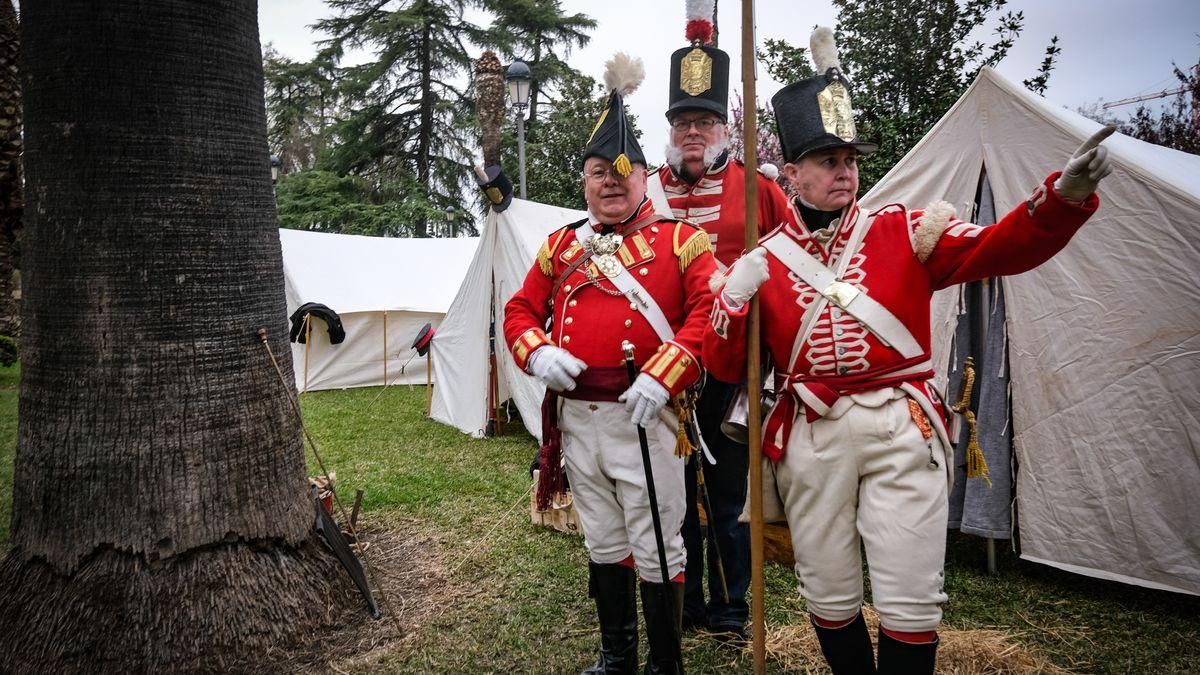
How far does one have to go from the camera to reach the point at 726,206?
298cm

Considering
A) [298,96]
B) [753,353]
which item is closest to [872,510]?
[753,353]

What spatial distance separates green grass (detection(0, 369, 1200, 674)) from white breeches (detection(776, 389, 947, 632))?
107cm

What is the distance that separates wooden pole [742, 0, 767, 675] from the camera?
6.57 feet

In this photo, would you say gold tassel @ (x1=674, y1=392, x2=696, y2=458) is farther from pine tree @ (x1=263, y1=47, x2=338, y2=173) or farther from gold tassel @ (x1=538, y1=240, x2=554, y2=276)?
pine tree @ (x1=263, y1=47, x2=338, y2=173)

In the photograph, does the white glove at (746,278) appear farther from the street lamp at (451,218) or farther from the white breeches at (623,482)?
the street lamp at (451,218)

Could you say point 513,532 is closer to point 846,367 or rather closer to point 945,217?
point 846,367

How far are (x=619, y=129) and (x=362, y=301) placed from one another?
31.3ft

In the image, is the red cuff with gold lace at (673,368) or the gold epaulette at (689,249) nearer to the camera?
the red cuff with gold lace at (673,368)

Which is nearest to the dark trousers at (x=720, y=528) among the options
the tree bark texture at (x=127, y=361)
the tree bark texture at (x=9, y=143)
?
the tree bark texture at (x=127, y=361)

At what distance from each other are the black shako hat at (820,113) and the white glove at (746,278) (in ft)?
1.05

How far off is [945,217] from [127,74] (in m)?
2.92

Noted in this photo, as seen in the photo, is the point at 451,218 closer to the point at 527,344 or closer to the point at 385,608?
the point at 385,608

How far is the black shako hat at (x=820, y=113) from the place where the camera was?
6.38 feet

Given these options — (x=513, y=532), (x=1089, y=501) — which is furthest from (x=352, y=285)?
(x=1089, y=501)
